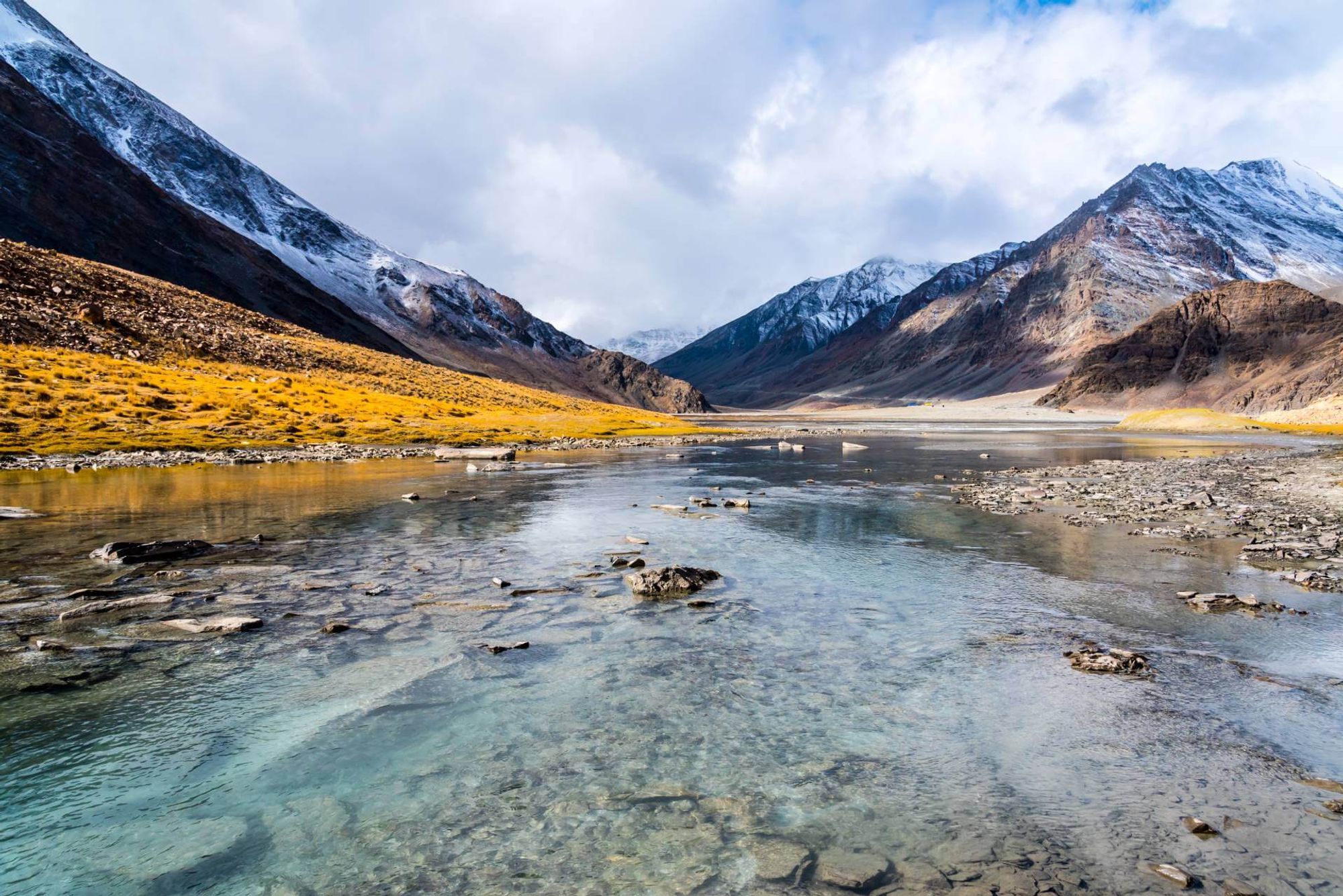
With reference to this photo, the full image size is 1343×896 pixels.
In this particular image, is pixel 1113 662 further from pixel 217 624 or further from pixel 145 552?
pixel 145 552

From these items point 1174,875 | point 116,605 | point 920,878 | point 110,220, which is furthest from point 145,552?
point 110,220

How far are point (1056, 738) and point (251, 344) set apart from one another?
110 metres

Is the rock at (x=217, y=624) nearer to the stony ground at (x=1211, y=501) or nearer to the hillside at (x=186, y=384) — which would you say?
the stony ground at (x=1211, y=501)

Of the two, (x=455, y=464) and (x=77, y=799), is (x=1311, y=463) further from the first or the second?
(x=77, y=799)

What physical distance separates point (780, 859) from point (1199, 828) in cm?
430

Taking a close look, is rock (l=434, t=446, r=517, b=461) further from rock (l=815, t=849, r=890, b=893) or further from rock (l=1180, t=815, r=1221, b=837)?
rock (l=1180, t=815, r=1221, b=837)

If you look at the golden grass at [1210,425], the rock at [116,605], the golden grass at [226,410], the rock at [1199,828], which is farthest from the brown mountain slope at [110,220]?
the rock at [1199,828]

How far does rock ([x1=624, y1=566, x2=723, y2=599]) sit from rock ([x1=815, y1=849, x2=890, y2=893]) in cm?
920

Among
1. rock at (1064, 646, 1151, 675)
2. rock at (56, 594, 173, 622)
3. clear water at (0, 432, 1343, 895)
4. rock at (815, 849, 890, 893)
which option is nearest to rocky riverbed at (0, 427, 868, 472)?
clear water at (0, 432, 1343, 895)

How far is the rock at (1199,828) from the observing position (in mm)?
6848

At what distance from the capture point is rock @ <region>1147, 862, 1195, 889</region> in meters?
6.10

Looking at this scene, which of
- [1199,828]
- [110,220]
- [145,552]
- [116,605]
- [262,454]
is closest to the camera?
[1199,828]

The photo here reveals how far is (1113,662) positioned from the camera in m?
11.2

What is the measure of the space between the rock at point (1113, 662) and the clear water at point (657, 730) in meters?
0.29
